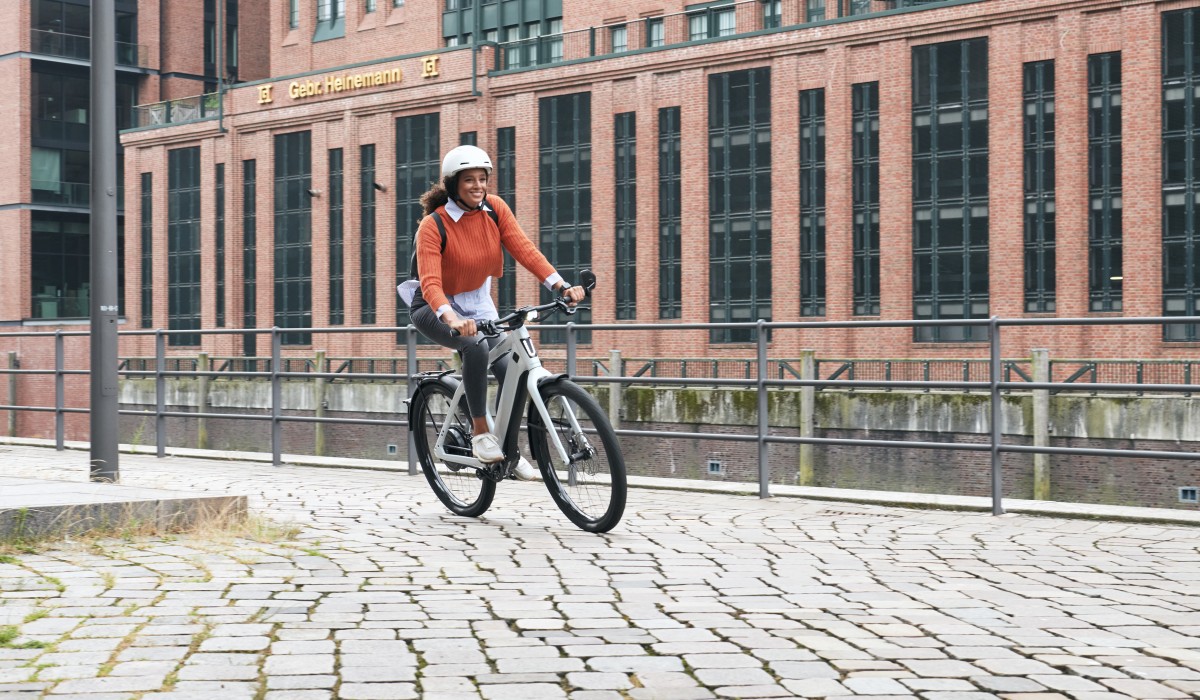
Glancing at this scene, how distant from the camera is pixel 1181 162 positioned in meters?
38.3

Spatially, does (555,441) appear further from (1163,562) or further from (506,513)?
(1163,562)

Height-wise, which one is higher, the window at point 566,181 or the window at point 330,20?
the window at point 330,20

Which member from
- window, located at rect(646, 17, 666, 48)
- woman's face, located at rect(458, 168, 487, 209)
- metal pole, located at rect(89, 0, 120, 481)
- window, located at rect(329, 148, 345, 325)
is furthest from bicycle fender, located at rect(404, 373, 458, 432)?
window, located at rect(329, 148, 345, 325)

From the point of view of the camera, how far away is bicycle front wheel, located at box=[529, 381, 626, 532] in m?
6.90

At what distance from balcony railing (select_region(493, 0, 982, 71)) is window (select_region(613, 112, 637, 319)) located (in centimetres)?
256

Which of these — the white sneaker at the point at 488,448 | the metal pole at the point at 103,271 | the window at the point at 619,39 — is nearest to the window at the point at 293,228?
the window at the point at 619,39

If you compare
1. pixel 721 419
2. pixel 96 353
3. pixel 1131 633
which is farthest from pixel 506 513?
pixel 721 419

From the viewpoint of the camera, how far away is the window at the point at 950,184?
1629 inches

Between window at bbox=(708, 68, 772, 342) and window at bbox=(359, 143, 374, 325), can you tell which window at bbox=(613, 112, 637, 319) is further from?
window at bbox=(359, 143, 374, 325)

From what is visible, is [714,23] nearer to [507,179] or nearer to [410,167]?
[507,179]

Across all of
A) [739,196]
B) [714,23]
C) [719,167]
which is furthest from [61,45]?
[739,196]

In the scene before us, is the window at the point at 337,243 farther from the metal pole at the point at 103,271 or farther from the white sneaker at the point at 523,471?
the white sneaker at the point at 523,471

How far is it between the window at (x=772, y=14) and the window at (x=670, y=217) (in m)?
4.12

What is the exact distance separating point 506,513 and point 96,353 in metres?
3.38
